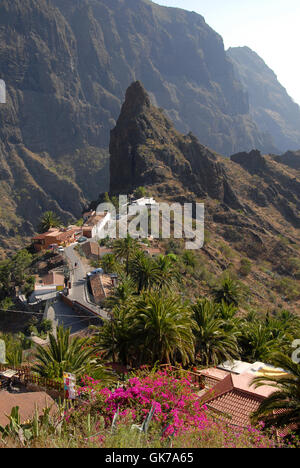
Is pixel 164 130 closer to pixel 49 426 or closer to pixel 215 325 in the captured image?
pixel 215 325

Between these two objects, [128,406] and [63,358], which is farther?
[63,358]

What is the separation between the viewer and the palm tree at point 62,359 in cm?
1494

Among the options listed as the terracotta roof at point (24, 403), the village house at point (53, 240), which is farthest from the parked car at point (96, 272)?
the terracotta roof at point (24, 403)

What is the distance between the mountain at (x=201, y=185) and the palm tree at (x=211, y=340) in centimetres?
5472

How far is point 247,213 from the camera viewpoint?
91.2 m

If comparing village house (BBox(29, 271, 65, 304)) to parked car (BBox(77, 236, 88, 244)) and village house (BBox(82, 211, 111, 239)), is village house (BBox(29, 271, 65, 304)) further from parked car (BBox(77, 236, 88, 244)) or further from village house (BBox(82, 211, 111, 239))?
village house (BBox(82, 211, 111, 239))

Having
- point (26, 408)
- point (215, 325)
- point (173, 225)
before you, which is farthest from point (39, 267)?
point (26, 408)

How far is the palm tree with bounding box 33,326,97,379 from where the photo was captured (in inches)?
588

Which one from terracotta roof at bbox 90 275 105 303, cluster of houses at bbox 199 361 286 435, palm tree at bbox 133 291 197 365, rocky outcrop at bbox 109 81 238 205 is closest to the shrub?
rocky outcrop at bbox 109 81 238 205

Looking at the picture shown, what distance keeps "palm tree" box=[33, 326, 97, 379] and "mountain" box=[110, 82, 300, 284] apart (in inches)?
2401

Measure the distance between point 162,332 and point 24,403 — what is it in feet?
20.3

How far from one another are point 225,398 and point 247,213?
261ft

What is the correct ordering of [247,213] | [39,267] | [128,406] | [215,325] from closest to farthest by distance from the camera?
[128,406]
[215,325]
[39,267]
[247,213]

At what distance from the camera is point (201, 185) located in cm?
8919
